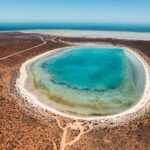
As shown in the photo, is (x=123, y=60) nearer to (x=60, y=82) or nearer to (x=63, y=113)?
(x=60, y=82)

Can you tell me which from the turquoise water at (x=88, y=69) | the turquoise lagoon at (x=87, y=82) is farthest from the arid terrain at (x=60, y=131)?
the turquoise water at (x=88, y=69)

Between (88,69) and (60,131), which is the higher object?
(88,69)

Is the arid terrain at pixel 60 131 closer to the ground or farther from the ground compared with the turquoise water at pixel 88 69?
closer to the ground

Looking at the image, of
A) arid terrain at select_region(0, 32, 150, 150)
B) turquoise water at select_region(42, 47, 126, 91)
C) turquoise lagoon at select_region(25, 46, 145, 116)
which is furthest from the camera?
turquoise water at select_region(42, 47, 126, 91)

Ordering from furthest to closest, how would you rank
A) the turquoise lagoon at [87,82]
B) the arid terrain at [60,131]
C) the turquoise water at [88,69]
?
the turquoise water at [88,69] → the turquoise lagoon at [87,82] → the arid terrain at [60,131]

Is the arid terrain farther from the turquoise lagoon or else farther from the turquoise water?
the turquoise water

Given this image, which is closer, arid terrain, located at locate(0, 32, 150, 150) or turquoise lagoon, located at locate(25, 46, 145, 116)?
arid terrain, located at locate(0, 32, 150, 150)

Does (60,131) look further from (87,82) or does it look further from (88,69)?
(88,69)

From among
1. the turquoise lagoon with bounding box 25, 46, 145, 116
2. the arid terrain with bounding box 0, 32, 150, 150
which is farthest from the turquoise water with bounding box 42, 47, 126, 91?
the arid terrain with bounding box 0, 32, 150, 150

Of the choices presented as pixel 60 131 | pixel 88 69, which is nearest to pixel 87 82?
pixel 88 69

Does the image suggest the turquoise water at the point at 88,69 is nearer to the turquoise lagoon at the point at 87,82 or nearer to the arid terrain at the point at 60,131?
the turquoise lagoon at the point at 87,82
